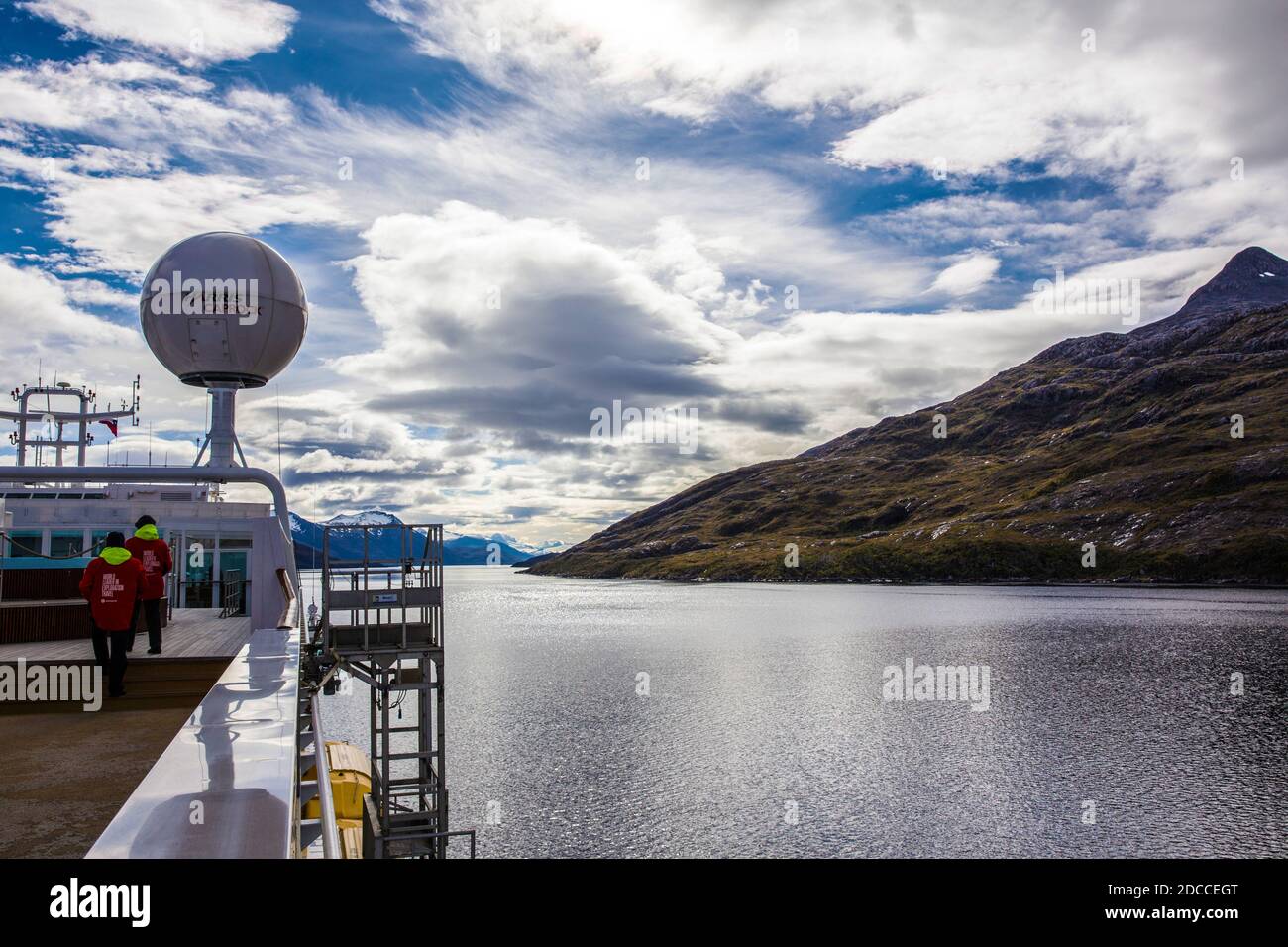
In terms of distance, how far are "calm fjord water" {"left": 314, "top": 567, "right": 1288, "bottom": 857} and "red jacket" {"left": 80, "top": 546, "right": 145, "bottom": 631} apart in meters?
23.4

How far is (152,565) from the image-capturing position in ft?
58.4

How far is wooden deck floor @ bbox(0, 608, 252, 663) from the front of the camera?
54.5 feet

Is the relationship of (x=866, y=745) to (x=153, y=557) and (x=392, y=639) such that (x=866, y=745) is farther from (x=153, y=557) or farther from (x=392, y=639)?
(x=153, y=557)

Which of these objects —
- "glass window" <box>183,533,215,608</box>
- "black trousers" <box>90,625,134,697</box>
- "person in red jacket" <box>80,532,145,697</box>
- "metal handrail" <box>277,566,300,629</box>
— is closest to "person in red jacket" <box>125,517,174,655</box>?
"person in red jacket" <box>80,532,145,697</box>

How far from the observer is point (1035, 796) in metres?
42.3

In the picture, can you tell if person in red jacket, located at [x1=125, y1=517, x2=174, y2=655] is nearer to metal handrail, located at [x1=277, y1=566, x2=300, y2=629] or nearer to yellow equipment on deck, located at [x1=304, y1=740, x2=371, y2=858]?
metal handrail, located at [x1=277, y1=566, x2=300, y2=629]

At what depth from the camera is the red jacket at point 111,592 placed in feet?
49.3

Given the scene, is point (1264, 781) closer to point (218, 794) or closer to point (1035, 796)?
point (1035, 796)

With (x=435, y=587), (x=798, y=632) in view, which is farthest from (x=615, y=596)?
(x=435, y=587)

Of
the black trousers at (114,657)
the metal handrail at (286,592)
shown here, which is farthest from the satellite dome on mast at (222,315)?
the black trousers at (114,657)

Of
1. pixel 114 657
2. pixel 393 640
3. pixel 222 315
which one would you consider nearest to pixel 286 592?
pixel 114 657

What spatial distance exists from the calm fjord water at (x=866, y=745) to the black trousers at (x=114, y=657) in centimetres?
2276

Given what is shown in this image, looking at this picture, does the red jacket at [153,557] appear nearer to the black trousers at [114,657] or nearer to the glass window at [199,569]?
the black trousers at [114,657]

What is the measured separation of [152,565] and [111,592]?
278cm
